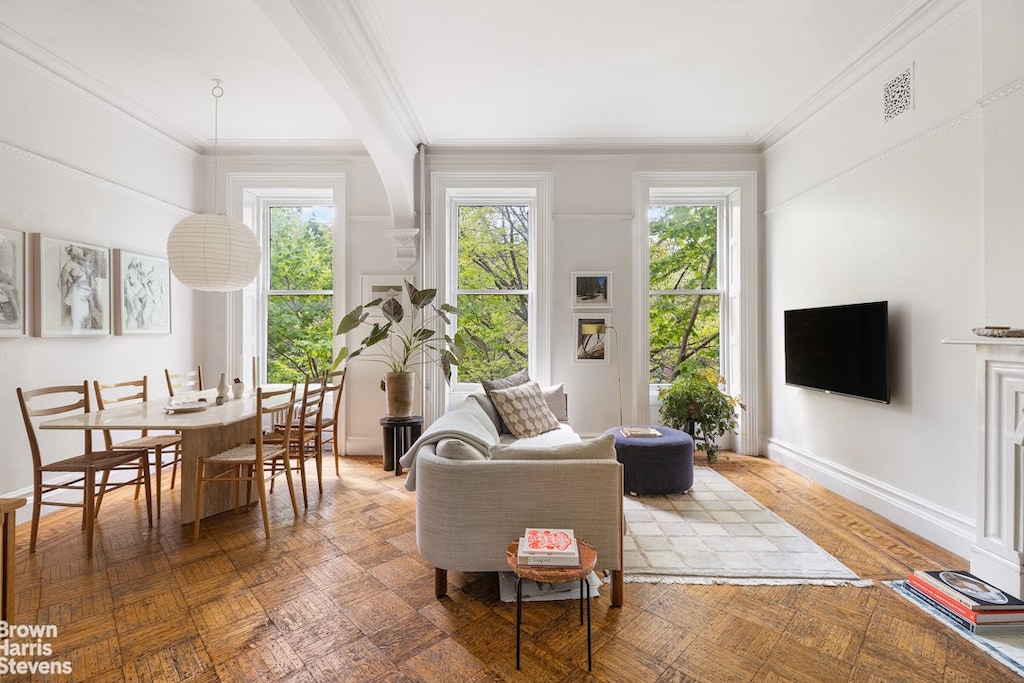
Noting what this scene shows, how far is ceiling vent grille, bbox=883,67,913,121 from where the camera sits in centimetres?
283

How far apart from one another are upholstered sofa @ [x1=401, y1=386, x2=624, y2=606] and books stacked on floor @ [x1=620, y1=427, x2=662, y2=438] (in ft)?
4.98

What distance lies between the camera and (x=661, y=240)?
4867mm

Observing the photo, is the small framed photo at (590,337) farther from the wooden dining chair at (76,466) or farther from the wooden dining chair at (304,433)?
the wooden dining chair at (76,466)

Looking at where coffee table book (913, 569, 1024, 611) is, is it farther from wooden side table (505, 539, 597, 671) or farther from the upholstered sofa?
wooden side table (505, 539, 597, 671)

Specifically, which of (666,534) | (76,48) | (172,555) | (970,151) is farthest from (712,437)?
(76,48)

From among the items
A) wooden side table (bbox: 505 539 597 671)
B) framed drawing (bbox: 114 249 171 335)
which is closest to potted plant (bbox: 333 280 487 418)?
framed drawing (bbox: 114 249 171 335)

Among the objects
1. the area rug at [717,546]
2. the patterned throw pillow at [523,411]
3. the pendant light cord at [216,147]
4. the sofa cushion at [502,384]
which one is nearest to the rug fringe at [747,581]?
the area rug at [717,546]

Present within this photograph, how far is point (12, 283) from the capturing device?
2.87m

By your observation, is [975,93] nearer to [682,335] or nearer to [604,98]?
[604,98]

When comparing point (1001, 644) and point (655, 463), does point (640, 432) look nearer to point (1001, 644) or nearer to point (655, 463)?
point (655, 463)

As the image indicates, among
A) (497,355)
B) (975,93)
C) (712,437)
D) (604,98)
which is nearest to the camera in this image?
(975,93)

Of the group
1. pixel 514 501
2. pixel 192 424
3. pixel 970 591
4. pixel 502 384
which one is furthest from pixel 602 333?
pixel 192 424

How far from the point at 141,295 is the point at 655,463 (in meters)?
4.59

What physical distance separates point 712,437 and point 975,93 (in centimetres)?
295
